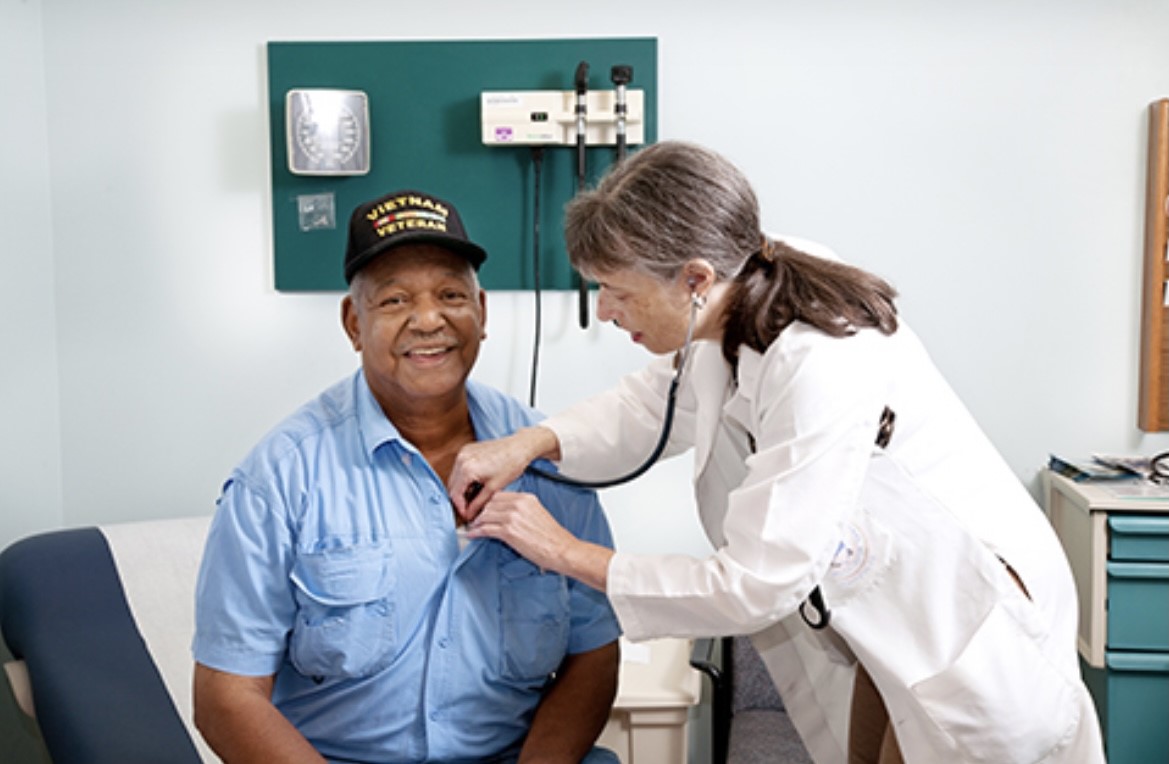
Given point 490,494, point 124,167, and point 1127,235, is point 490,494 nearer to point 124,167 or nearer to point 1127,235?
point 124,167

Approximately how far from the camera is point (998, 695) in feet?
4.61

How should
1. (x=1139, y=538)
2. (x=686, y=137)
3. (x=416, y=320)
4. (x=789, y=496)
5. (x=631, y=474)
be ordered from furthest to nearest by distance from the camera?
(x=686, y=137) → (x=1139, y=538) → (x=631, y=474) → (x=416, y=320) → (x=789, y=496)

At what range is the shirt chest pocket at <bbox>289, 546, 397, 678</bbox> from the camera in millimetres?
1513

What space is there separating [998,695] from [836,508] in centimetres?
31

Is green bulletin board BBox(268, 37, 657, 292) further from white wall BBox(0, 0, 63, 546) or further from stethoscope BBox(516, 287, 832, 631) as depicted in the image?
stethoscope BBox(516, 287, 832, 631)

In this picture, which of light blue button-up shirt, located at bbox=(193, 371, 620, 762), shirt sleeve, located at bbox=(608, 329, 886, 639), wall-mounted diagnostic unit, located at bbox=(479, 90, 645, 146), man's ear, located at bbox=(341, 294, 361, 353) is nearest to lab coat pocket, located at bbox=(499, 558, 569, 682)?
light blue button-up shirt, located at bbox=(193, 371, 620, 762)

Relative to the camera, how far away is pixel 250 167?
2.63 meters

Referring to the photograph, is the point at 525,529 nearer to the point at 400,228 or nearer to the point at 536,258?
the point at 400,228

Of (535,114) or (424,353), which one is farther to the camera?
(535,114)

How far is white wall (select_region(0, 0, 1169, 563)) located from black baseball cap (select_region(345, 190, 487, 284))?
105cm

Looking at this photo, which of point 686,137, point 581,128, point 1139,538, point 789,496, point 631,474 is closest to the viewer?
point 789,496

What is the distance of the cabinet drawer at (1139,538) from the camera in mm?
2260

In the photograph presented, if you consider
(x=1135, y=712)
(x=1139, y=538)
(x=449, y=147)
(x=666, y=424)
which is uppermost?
(x=449, y=147)

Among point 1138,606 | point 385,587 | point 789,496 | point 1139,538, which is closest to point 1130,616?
point 1138,606
